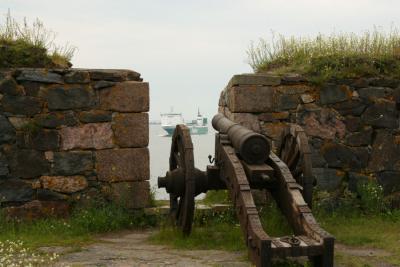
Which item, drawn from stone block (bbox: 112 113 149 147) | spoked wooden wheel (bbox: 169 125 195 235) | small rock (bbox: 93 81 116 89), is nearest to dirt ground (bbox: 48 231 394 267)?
spoked wooden wheel (bbox: 169 125 195 235)

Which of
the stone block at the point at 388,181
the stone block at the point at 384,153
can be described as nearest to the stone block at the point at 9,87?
the stone block at the point at 384,153

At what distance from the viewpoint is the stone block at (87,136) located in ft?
23.5

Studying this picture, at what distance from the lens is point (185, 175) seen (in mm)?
5754

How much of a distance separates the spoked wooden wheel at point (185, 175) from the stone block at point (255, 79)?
1.48m

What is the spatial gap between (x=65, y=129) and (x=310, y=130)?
3271 millimetres

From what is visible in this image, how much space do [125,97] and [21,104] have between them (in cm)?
130

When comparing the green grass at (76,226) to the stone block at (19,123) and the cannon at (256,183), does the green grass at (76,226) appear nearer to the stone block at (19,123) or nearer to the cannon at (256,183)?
the cannon at (256,183)

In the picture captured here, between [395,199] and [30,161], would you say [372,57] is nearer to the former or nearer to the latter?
[395,199]

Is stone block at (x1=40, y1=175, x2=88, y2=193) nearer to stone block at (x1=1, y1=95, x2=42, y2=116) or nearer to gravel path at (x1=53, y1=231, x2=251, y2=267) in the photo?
stone block at (x1=1, y1=95, x2=42, y2=116)

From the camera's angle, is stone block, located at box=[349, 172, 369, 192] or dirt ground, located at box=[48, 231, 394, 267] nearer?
dirt ground, located at box=[48, 231, 394, 267]

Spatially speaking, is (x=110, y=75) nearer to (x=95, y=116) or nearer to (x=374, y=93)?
(x=95, y=116)

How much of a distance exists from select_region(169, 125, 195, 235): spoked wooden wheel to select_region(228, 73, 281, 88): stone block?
1483mm

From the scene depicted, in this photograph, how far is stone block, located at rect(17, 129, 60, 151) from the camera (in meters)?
7.05

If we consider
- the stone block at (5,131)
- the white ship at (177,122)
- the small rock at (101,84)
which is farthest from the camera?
the white ship at (177,122)
